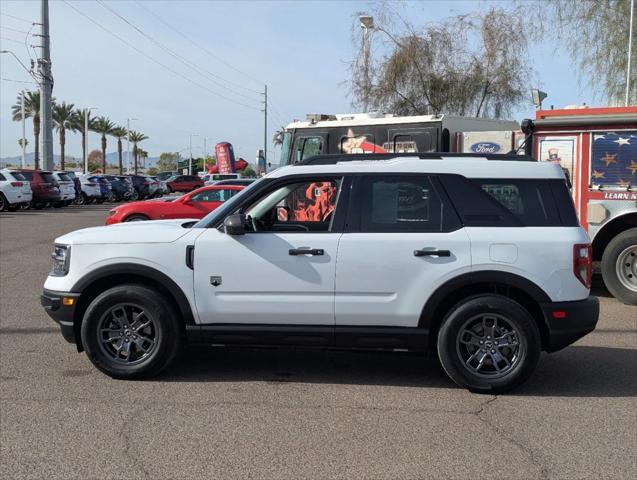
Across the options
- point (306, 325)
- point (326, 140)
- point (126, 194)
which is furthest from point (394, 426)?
point (126, 194)

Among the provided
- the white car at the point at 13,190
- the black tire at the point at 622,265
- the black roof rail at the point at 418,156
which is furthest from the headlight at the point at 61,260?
the white car at the point at 13,190

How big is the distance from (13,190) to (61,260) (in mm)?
23649

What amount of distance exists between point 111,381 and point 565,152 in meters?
6.89

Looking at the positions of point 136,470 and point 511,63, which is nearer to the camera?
point 136,470

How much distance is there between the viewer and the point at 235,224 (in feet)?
18.3

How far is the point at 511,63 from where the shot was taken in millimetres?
22328

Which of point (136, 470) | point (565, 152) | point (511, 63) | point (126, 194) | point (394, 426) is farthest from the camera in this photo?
point (126, 194)

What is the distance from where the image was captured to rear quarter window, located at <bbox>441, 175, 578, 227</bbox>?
5617 mm

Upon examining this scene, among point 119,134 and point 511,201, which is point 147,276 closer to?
point 511,201

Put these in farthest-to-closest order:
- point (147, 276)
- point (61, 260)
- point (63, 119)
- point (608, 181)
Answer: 1. point (63, 119)
2. point (608, 181)
3. point (61, 260)
4. point (147, 276)

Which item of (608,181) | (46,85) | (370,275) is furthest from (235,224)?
(46,85)

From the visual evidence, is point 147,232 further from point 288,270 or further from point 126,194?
point 126,194

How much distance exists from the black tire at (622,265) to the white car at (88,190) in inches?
1277

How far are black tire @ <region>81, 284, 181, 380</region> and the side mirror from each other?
2.74 feet
